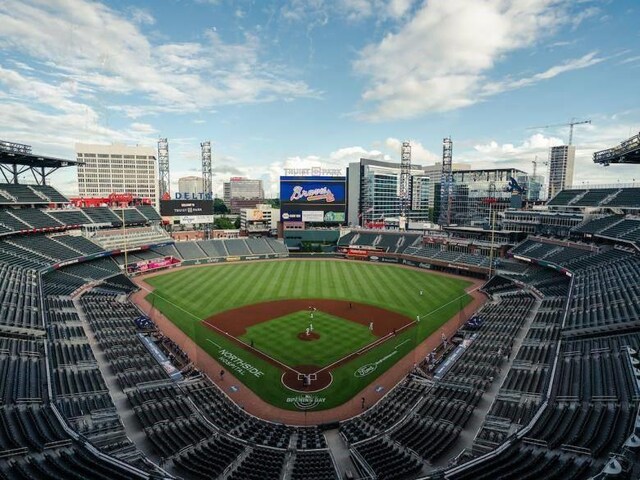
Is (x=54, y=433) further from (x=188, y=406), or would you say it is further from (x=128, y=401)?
(x=188, y=406)

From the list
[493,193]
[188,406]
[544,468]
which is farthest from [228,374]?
[493,193]

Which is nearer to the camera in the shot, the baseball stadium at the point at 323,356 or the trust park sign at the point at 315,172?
the baseball stadium at the point at 323,356

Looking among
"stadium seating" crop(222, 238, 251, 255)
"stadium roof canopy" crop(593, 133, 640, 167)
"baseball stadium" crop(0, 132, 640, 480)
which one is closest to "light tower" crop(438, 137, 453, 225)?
"baseball stadium" crop(0, 132, 640, 480)

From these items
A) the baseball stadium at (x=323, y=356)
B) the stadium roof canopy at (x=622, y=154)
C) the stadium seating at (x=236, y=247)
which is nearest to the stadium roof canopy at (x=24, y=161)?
the baseball stadium at (x=323, y=356)

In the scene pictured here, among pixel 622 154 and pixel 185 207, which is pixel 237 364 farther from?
pixel 185 207

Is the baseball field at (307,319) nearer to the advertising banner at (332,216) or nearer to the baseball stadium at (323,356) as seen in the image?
the baseball stadium at (323,356)

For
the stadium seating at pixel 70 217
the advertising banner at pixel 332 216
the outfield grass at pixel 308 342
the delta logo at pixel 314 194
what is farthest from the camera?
the advertising banner at pixel 332 216
